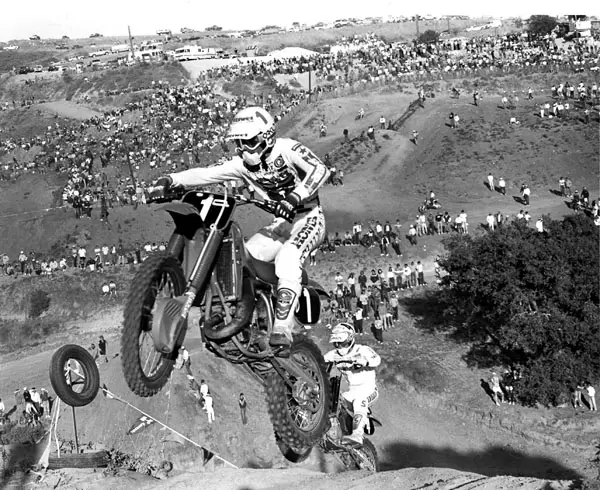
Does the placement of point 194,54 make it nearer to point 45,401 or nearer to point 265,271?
point 45,401

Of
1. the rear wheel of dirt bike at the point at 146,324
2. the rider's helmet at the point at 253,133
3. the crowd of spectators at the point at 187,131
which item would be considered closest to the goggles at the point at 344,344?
the rider's helmet at the point at 253,133

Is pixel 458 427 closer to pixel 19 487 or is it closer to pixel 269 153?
pixel 19 487

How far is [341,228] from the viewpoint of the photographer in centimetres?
4450

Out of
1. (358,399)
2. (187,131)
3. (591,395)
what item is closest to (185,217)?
(358,399)

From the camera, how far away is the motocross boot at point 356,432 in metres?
11.9

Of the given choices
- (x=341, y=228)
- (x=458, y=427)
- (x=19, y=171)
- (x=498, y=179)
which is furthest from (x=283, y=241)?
(x=19, y=171)

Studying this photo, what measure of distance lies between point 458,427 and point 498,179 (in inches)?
1125

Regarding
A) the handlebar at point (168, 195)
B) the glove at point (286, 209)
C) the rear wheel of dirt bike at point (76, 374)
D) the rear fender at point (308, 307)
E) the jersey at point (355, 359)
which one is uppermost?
the handlebar at point (168, 195)

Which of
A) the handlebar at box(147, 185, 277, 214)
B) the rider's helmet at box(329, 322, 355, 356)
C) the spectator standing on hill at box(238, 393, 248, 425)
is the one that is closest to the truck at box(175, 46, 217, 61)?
the spectator standing on hill at box(238, 393, 248, 425)

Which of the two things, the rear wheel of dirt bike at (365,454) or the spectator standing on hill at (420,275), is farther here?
the spectator standing on hill at (420,275)

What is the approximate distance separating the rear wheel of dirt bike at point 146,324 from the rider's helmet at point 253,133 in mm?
1714

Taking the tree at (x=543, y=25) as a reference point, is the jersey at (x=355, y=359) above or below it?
below

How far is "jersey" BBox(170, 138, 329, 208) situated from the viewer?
869 cm

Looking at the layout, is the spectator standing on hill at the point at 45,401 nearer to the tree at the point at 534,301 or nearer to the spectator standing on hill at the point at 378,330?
the spectator standing on hill at the point at 378,330
